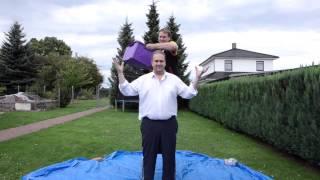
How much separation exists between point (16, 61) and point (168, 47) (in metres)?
38.2

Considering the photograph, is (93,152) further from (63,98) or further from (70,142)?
(63,98)

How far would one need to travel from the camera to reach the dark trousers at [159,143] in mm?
5145

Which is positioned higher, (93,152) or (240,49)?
(240,49)

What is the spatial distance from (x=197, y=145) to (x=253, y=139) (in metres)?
2.32

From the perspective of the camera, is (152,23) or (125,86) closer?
(125,86)

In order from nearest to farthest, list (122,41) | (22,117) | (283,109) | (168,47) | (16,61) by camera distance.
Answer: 1. (168,47)
2. (283,109)
3. (22,117)
4. (122,41)
5. (16,61)

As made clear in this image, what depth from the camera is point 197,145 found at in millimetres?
9680

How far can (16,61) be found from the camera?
4100cm

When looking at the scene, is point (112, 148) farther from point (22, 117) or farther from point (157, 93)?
point (22, 117)

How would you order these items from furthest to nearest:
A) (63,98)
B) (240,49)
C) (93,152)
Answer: (240,49)
(63,98)
(93,152)

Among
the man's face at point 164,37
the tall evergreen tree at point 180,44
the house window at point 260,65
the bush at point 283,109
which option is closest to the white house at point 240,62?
the house window at point 260,65

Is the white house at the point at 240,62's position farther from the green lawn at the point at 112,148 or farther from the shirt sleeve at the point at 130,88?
the shirt sleeve at the point at 130,88

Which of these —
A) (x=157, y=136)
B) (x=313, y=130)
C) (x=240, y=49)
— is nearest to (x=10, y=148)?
(x=157, y=136)

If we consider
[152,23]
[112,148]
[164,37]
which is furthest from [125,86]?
[152,23]
